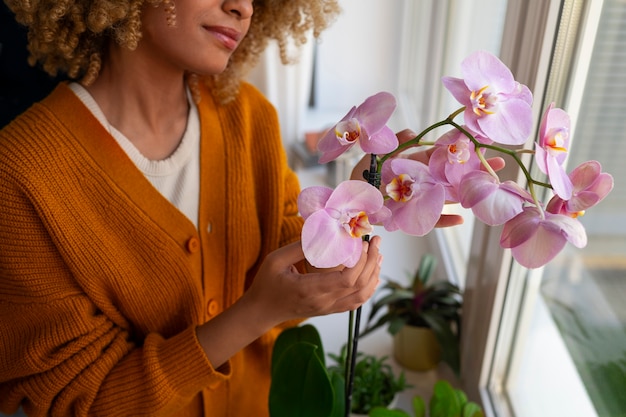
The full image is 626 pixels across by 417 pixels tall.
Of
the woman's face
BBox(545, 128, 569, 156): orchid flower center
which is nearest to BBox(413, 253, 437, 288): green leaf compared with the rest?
the woman's face

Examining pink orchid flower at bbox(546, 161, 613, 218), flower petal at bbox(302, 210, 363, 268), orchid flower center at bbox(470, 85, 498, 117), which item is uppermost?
orchid flower center at bbox(470, 85, 498, 117)

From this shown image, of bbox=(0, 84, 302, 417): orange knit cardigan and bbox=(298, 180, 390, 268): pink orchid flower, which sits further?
bbox=(0, 84, 302, 417): orange knit cardigan

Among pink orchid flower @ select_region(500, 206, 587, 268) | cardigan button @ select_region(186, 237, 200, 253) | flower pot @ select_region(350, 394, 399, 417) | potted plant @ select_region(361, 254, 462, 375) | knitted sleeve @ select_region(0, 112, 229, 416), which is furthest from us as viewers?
potted plant @ select_region(361, 254, 462, 375)

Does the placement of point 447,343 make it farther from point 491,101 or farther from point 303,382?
point 491,101

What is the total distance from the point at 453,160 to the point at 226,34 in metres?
0.40

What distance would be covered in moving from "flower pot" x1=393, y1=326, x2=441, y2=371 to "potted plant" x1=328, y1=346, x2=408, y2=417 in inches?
3.3

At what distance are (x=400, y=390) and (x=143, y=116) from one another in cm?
66

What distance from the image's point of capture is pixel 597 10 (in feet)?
2.25

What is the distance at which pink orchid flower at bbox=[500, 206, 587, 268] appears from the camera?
451 millimetres

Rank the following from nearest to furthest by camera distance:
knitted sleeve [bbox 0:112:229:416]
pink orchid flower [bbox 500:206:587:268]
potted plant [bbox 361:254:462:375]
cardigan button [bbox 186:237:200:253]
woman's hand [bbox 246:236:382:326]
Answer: pink orchid flower [bbox 500:206:587:268] → woman's hand [bbox 246:236:382:326] → knitted sleeve [bbox 0:112:229:416] → cardigan button [bbox 186:237:200:253] → potted plant [bbox 361:254:462:375]

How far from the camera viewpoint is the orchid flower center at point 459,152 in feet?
1.70

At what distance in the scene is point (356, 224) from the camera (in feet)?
1.69

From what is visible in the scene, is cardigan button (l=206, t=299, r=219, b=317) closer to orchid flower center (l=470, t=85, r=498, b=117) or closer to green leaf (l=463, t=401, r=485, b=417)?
green leaf (l=463, t=401, r=485, b=417)

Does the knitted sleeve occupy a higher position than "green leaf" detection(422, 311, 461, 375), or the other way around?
the knitted sleeve
